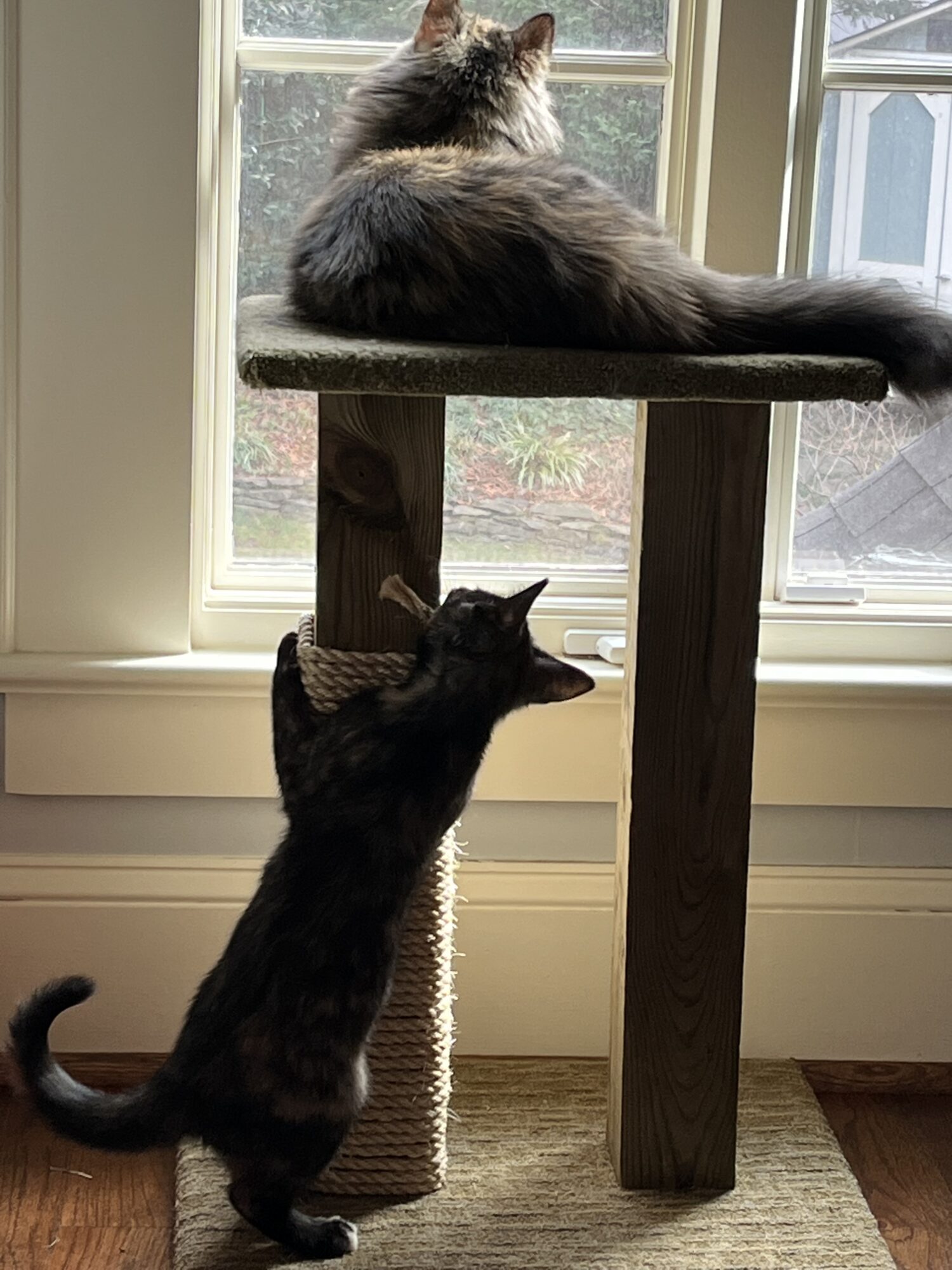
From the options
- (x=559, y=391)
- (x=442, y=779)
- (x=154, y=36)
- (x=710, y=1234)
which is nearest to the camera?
(x=559, y=391)

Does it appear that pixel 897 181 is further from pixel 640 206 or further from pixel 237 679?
pixel 237 679

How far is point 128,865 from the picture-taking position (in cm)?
189

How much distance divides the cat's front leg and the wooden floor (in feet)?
1.86

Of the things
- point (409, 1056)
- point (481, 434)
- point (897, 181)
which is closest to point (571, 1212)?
point (409, 1056)

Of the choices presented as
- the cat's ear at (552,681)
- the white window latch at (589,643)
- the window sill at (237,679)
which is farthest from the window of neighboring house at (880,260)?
the cat's ear at (552,681)

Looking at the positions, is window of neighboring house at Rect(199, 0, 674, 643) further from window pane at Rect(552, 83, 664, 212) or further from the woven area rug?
the woven area rug

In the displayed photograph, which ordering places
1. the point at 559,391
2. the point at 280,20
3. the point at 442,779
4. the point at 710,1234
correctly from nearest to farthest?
1. the point at 559,391
2. the point at 442,779
3. the point at 710,1234
4. the point at 280,20

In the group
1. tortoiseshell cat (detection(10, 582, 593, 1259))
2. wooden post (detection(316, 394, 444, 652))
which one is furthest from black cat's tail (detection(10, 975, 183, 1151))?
wooden post (detection(316, 394, 444, 652))

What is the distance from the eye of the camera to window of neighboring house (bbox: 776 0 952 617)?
187cm

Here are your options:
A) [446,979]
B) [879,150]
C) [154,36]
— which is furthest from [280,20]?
[446,979]

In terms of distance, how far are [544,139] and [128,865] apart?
0.99m

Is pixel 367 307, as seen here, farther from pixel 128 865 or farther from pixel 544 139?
pixel 128 865

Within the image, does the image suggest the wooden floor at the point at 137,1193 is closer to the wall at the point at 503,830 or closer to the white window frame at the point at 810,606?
the wall at the point at 503,830

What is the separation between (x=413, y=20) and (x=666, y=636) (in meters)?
0.87
